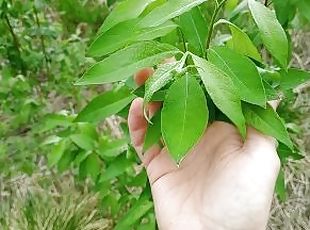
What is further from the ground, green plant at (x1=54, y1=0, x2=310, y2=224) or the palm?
green plant at (x1=54, y1=0, x2=310, y2=224)

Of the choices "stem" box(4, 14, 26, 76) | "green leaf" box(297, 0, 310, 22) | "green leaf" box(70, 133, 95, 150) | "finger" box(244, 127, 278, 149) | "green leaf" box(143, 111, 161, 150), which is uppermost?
"green leaf" box(297, 0, 310, 22)

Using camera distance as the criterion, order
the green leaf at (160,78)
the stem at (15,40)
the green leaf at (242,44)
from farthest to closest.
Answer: the stem at (15,40) → the green leaf at (242,44) → the green leaf at (160,78)

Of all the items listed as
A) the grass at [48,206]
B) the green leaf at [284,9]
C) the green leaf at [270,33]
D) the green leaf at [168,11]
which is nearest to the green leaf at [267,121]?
the green leaf at [270,33]

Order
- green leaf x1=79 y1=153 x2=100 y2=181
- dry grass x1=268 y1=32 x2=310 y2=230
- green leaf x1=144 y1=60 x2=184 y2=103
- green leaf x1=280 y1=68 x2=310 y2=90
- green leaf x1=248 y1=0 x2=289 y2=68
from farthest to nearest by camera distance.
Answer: dry grass x1=268 y1=32 x2=310 y2=230 < green leaf x1=79 y1=153 x2=100 y2=181 < green leaf x1=280 y1=68 x2=310 y2=90 < green leaf x1=248 y1=0 x2=289 y2=68 < green leaf x1=144 y1=60 x2=184 y2=103

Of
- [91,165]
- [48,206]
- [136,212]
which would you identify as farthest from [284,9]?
[48,206]

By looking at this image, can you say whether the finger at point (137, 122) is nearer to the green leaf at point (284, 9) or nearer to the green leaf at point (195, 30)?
the green leaf at point (195, 30)

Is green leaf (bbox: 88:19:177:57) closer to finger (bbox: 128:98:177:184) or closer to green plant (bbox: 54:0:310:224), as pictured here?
green plant (bbox: 54:0:310:224)

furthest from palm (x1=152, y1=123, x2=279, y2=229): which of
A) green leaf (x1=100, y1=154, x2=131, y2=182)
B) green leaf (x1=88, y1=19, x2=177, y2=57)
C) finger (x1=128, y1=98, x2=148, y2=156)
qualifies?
green leaf (x1=100, y1=154, x2=131, y2=182)
